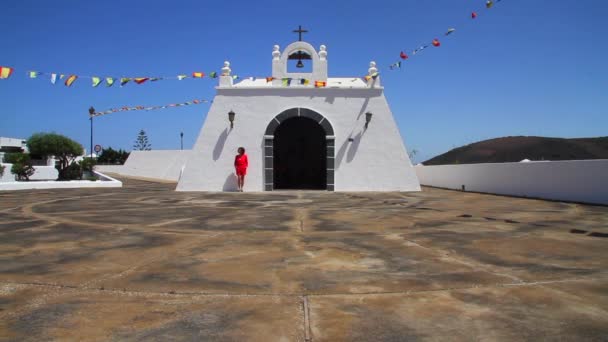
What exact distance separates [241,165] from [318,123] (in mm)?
3025

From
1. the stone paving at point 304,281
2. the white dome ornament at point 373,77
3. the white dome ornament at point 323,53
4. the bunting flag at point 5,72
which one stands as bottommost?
the stone paving at point 304,281

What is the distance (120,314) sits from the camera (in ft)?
8.68

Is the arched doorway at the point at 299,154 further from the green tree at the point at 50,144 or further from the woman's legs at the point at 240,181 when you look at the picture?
the green tree at the point at 50,144

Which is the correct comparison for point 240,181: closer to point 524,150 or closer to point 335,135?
point 335,135

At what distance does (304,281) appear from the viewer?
3357mm

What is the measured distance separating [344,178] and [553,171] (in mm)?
6247

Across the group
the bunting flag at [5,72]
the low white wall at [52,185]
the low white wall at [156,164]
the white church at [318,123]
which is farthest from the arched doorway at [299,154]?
the low white wall at [156,164]

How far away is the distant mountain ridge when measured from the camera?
45.9m

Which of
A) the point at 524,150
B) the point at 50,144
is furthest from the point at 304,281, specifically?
the point at 524,150

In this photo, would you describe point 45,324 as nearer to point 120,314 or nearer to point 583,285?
point 120,314

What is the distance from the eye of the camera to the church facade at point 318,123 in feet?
48.1

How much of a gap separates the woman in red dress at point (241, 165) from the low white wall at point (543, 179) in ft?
26.5

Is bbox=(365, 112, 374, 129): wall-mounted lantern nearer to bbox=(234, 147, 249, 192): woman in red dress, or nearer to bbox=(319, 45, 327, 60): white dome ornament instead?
bbox=(319, 45, 327, 60): white dome ornament

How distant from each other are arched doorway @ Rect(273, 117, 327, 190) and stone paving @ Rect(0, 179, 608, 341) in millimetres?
11825
